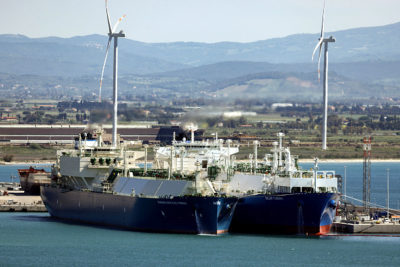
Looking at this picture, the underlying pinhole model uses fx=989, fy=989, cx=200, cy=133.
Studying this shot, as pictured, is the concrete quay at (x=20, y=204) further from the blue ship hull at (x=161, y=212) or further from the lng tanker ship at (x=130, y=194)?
the blue ship hull at (x=161, y=212)

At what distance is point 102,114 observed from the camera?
110812 millimetres

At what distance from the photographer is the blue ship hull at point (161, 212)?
64.9 m

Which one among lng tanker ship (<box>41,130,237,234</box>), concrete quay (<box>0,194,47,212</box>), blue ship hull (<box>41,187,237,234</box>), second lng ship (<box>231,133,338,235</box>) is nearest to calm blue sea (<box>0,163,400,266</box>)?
blue ship hull (<box>41,187,237,234</box>)

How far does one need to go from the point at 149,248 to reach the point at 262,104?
91852mm

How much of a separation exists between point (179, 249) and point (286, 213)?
29.2 feet

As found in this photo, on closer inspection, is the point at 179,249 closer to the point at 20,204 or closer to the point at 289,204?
the point at 289,204

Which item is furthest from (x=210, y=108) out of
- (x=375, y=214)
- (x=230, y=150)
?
(x=375, y=214)

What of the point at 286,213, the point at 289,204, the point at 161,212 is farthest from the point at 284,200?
the point at 161,212

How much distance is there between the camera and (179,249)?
6106cm

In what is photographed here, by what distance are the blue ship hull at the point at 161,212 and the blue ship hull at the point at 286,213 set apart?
50.0 inches

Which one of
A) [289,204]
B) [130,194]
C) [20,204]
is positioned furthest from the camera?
[20,204]

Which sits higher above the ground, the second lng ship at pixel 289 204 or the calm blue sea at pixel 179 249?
the second lng ship at pixel 289 204


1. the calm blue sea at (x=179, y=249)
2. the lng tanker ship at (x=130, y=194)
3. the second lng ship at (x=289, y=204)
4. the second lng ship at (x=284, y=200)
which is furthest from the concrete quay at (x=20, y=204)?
the second lng ship at (x=289, y=204)

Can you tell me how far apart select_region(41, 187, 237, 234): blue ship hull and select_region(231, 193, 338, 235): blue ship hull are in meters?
1.27
